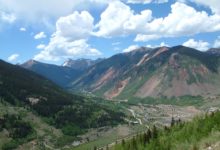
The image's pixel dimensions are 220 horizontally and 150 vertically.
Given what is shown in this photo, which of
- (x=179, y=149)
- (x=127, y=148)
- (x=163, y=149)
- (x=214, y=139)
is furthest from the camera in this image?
(x=127, y=148)

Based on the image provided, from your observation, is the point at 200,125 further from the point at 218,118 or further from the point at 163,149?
the point at 163,149

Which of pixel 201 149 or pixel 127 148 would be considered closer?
pixel 201 149

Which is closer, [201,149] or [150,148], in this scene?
[201,149]

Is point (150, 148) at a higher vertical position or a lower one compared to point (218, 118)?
lower

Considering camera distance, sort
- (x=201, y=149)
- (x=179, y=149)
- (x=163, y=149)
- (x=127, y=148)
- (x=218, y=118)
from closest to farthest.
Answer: (x=201, y=149), (x=179, y=149), (x=163, y=149), (x=218, y=118), (x=127, y=148)

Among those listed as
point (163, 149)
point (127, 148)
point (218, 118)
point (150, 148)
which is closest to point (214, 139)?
point (163, 149)

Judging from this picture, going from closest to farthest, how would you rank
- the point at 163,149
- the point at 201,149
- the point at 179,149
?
1. the point at 201,149
2. the point at 179,149
3. the point at 163,149

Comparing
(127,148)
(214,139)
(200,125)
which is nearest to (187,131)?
(200,125)

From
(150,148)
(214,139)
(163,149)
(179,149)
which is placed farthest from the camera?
(150,148)

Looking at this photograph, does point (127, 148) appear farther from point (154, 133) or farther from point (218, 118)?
point (218, 118)
